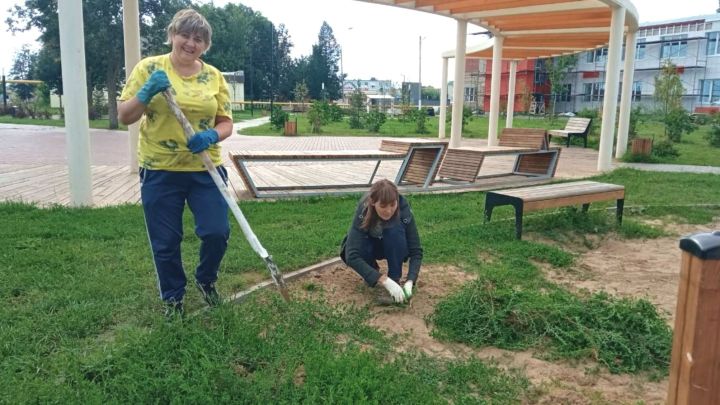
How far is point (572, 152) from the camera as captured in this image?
51.4ft

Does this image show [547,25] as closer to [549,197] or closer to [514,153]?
[514,153]

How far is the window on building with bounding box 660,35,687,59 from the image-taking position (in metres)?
47.0

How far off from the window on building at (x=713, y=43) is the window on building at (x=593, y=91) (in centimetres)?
865

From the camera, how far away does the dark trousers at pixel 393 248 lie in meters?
3.89

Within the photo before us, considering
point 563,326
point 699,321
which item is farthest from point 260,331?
point 699,321

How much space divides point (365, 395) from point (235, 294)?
153cm

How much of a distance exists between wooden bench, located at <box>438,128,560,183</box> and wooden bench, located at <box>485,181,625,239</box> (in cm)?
253

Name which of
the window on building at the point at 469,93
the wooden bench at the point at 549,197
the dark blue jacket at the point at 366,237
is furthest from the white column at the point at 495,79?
the window on building at the point at 469,93

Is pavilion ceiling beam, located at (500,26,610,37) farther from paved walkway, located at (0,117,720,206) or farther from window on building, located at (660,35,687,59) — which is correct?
window on building, located at (660,35,687,59)

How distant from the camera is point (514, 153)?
9297 millimetres

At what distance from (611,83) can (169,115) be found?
9.75 meters

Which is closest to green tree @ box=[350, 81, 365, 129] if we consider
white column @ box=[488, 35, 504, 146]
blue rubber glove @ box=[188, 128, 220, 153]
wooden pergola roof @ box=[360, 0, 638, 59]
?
wooden pergola roof @ box=[360, 0, 638, 59]

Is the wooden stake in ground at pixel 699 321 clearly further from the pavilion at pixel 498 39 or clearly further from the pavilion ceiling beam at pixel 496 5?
the pavilion ceiling beam at pixel 496 5

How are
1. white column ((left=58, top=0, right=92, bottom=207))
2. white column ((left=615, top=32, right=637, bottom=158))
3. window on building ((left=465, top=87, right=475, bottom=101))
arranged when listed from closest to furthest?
white column ((left=58, top=0, right=92, bottom=207))
white column ((left=615, top=32, right=637, bottom=158))
window on building ((left=465, top=87, right=475, bottom=101))
